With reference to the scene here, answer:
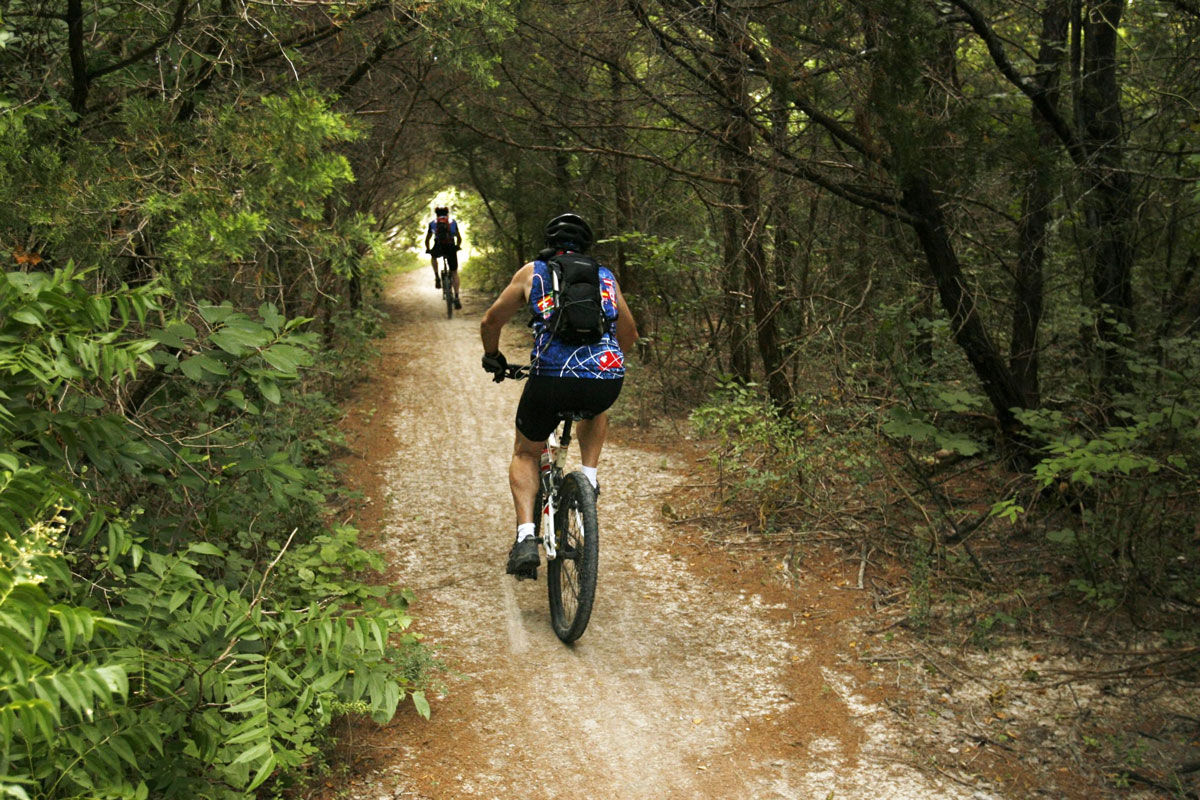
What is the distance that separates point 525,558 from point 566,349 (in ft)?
3.85

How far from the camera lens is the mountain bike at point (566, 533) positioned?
197 inches

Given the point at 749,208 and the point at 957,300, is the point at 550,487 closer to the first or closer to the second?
the point at 957,300

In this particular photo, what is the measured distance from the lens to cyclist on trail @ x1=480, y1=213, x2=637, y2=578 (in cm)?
507

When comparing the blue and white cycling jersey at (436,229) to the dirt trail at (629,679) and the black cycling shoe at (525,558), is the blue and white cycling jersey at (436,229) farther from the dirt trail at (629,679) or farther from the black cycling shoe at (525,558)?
the black cycling shoe at (525,558)

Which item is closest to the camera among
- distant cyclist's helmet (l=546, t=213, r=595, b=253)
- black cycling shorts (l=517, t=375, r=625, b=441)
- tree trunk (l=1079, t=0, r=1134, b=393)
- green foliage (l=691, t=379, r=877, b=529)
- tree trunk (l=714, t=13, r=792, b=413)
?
black cycling shorts (l=517, t=375, r=625, b=441)

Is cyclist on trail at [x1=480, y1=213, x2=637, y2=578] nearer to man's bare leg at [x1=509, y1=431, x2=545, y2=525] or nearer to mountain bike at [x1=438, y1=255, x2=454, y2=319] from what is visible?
man's bare leg at [x1=509, y1=431, x2=545, y2=525]

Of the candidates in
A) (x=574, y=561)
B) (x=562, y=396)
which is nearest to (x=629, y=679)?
(x=574, y=561)

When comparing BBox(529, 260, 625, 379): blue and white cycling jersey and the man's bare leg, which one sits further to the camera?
the man's bare leg

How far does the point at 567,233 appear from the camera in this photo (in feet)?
17.1

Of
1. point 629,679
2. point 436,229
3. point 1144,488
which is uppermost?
point 436,229

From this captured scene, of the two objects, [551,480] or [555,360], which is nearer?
[555,360]

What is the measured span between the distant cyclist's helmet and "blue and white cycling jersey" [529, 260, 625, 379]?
0.52 feet

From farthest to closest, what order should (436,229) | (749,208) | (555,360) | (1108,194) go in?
(436,229), (749,208), (1108,194), (555,360)

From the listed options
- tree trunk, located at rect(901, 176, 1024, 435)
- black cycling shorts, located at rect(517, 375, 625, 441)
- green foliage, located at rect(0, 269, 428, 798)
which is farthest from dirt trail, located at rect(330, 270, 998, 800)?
tree trunk, located at rect(901, 176, 1024, 435)
